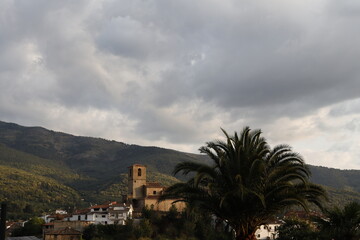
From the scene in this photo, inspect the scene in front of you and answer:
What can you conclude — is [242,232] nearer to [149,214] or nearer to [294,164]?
[294,164]

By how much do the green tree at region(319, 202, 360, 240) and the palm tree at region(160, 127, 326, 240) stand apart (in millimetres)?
1279

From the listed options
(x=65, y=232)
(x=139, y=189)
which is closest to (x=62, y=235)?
(x=65, y=232)

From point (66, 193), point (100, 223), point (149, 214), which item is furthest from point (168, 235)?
point (66, 193)

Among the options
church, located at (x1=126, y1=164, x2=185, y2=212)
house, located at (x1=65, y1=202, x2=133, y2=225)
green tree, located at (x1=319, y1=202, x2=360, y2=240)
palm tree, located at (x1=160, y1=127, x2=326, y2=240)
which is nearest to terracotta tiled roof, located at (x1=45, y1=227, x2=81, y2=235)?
house, located at (x1=65, y1=202, x2=133, y2=225)

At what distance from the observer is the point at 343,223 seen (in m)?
16.6

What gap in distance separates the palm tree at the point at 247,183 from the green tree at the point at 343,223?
1.28 m

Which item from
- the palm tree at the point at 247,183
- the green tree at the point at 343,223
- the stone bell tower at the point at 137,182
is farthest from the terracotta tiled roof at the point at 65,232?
the green tree at the point at 343,223

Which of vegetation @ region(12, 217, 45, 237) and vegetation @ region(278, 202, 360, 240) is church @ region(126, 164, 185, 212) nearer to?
vegetation @ region(12, 217, 45, 237)

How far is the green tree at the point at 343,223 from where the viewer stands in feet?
53.0

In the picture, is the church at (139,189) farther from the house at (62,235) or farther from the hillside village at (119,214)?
the house at (62,235)

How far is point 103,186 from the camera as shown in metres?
187

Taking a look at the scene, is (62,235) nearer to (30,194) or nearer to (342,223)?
(342,223)

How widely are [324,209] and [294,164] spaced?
213cm

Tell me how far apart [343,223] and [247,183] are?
4.43m
